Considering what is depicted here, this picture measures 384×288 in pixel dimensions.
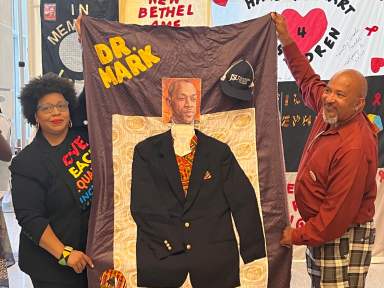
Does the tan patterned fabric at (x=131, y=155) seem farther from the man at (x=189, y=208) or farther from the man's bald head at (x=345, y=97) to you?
the man's bald head at (x=345, y=97)

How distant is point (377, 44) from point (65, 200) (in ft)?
9.18

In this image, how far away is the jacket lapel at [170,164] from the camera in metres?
1.75

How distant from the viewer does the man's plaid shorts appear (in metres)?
Answer: 1.86

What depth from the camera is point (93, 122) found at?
1807 mm

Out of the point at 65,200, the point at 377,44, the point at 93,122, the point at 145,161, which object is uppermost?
the point at 377,44

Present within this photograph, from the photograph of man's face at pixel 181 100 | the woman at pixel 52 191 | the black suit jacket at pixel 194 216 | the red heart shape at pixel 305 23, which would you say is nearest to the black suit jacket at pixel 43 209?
the woman at pixel 52 191

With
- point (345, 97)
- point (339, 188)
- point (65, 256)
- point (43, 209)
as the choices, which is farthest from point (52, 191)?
point (345, 97)

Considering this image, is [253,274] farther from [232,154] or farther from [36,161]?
[36,161]

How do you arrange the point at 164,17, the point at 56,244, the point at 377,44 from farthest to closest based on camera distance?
the point at 377,44
the point at 164,17
the point at 56,244

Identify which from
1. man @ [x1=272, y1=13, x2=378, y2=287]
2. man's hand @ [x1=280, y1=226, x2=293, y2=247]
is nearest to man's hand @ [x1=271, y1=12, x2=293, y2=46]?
man @ [x1=272, y1=13, x2=378, y2=287]

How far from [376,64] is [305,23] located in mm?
659

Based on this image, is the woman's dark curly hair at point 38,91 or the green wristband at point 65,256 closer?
the green wristband at point 65,256

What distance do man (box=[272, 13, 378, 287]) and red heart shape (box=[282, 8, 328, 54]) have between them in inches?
58.9

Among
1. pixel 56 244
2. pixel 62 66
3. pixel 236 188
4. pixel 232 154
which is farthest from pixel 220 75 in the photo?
pixel 62 66
